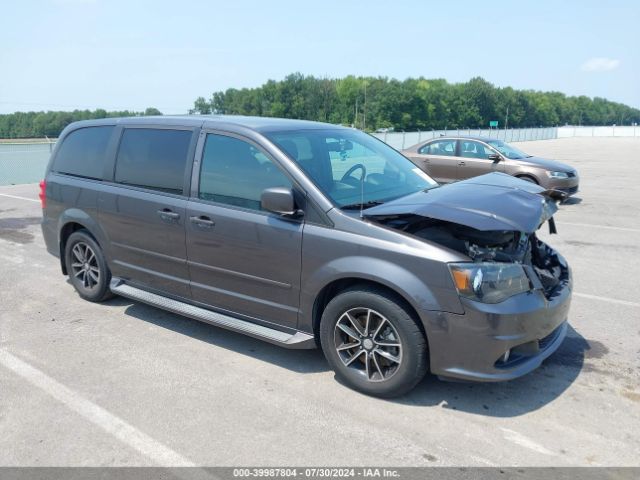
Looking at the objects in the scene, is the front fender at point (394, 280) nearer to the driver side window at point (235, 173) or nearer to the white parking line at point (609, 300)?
the driver side window at point (235, 173)

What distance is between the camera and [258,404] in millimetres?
3611

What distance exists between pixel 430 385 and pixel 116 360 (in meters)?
2.46

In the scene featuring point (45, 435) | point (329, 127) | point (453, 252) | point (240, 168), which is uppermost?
point (329, 127)

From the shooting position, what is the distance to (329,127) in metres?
4.87

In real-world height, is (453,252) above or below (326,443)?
above

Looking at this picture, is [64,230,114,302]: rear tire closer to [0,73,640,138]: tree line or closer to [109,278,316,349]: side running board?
[109,278,316,349]: side running board

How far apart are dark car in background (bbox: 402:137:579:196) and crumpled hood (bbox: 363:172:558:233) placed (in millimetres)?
8987

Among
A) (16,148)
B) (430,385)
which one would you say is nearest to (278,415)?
(430,385)

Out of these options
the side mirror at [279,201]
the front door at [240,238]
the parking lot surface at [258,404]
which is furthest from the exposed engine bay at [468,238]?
the parking lot surface at [258,404]

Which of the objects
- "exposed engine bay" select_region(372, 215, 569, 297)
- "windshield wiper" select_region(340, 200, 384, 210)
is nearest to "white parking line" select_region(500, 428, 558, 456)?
"exposed engine bay" select_region(372, 215, 569, 297)

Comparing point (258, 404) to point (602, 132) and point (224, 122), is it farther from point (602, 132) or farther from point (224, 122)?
point (602, 132)

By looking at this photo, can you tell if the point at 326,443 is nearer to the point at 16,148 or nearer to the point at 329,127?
the point at 329,127

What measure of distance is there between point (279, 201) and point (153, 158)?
66.3 inches

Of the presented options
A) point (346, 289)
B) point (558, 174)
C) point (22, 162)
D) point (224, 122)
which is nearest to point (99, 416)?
point (346, 289)
